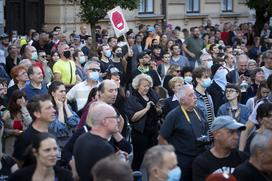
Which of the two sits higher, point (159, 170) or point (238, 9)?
point (238, 9)

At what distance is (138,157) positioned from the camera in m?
12.7

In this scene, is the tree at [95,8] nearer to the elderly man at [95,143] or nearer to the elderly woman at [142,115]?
the elderly woman at [142,115]

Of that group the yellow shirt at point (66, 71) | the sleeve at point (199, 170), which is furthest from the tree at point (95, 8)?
the sleeve at point (199, 170)

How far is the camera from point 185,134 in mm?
9594

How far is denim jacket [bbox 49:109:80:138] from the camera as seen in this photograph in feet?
34.0

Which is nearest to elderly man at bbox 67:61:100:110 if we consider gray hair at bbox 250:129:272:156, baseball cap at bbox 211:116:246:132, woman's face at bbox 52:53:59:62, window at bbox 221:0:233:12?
woman's face at bbox 52:53:59:62

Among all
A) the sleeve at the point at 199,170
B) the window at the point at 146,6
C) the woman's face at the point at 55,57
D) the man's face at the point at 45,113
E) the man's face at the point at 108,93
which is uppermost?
the window at the point at 146,6

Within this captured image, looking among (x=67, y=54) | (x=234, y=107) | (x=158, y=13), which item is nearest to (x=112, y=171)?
(x=234, y=107)

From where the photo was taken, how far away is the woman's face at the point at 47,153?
7137 mm

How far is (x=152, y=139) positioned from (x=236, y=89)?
64.2 inches

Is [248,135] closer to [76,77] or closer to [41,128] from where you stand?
[41,128]

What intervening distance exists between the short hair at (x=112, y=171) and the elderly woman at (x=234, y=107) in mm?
5733

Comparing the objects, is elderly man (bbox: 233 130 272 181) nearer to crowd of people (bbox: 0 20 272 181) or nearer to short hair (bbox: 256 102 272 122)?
crowd of people (bbox: 0 20 272 181)

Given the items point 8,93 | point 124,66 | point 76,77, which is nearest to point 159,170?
point 8,93
